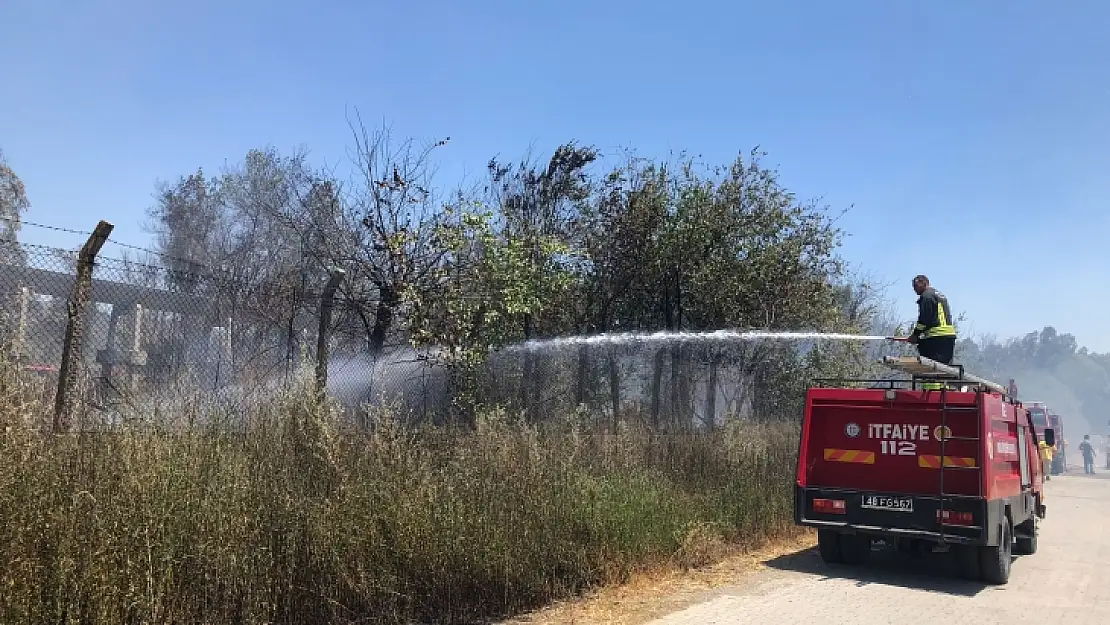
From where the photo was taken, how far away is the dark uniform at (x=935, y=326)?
10727 mm

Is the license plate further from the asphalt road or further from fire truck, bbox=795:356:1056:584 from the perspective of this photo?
the asphalt road

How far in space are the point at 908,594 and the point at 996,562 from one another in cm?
124

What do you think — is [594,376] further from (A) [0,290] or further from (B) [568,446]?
(A) [0,290]

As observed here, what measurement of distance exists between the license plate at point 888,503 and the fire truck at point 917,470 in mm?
11

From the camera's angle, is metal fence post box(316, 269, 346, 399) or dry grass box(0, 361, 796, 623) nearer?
dry grass box(0, 361, 796, 623)

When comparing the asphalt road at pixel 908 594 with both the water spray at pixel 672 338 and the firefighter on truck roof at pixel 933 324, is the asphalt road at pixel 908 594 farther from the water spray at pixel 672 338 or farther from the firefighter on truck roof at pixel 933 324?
the water spray at pixel 672 338

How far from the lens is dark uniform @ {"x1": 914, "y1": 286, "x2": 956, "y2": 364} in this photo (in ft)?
35.2

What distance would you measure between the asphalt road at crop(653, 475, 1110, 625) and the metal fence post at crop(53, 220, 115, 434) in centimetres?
460

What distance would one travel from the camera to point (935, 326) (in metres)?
10.8

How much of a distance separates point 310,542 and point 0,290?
283 centimetres

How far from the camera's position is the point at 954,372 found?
31.5ft

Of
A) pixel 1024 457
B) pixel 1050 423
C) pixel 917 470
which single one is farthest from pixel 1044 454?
pixel 1050 423

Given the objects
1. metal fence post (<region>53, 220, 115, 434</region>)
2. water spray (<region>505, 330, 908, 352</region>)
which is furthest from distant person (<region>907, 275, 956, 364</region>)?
metal fence post (<region>53, 220, 115, 434</region>)

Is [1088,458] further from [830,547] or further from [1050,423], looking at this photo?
[830,547]
